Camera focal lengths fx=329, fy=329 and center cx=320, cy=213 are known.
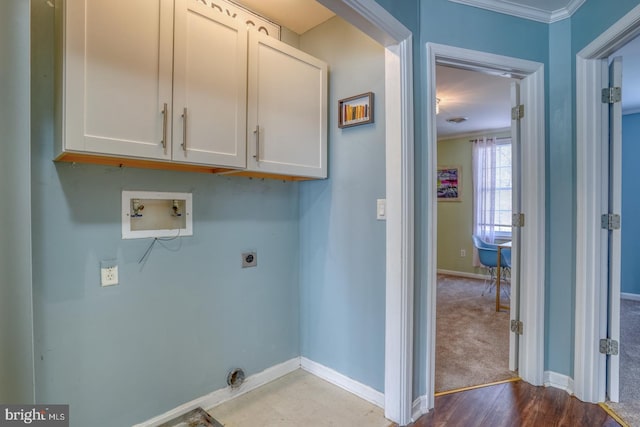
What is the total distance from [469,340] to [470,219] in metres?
2.96

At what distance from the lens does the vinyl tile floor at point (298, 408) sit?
5.93ft

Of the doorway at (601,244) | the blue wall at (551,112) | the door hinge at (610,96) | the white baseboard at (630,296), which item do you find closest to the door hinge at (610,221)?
the doorway at (601,244)

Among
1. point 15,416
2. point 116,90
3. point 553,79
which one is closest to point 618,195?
point 553,79

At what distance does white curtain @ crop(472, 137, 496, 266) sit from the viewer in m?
5.20

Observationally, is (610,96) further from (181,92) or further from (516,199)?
(181,92)

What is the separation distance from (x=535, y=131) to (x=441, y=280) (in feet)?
11.8

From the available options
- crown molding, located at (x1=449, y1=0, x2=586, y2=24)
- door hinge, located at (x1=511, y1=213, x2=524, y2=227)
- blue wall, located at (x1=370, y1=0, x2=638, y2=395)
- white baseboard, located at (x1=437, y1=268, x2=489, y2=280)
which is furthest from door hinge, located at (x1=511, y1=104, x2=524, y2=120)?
white baseboard, located at (x1=437, y1=268, x2=489, y2=280)

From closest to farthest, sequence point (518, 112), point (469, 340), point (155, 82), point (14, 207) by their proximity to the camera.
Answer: point (14, 207)
point (155, 82)
point (518, 112)
point (469, 340)

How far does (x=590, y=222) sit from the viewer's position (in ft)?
6.39

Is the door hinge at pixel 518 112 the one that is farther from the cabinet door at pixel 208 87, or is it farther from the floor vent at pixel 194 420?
the floor vent at pixel 194 420

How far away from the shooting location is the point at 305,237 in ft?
7.90

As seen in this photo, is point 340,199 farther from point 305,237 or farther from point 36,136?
point 36,136

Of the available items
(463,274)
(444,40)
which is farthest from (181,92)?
(463,274)

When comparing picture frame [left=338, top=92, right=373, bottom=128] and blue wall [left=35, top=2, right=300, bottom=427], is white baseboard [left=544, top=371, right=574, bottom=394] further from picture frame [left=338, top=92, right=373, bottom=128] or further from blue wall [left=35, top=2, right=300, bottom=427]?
picture frame [left=338, top=92, right=373, bottom=128]
